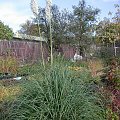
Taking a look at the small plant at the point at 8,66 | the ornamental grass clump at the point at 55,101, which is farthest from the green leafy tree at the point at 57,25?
the ornamental grass clump at the point at 55,101

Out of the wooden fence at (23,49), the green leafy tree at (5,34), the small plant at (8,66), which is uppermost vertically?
the green leafy tree at (5,34)

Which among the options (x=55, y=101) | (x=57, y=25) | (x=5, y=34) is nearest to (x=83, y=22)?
(x=57, y=25)

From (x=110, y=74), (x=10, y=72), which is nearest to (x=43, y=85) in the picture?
(x=110, y=74)

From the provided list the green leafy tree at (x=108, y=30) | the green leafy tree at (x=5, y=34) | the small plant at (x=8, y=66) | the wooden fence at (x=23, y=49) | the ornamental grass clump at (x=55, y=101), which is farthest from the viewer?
the green leafy tree at (x=108, y=30)

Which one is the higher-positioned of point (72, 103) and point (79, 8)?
point (79, 8)

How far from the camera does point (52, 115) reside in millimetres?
4867

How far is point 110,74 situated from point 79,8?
31.0m

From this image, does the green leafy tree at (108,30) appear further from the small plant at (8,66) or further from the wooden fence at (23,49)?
the small plant at (8,66)

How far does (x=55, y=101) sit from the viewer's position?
16.0 feet

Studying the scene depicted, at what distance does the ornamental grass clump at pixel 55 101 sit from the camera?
4828 millimetres

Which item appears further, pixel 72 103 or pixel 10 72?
pixel 10 72

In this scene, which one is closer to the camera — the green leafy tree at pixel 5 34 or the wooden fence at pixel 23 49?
the wooden fence at pixel 23 49

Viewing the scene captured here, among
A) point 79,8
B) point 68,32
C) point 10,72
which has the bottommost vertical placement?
point 10,72

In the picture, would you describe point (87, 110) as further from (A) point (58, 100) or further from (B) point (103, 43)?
(B) point (103, 43)
